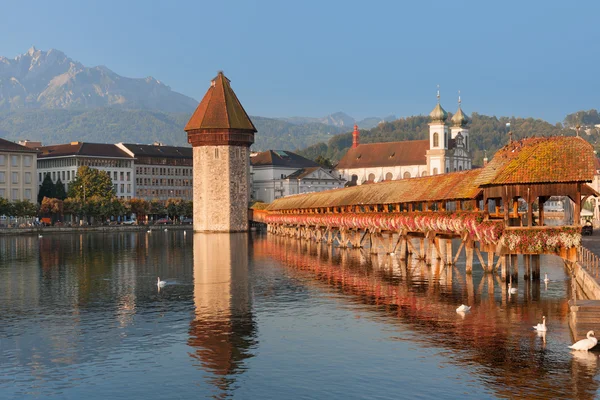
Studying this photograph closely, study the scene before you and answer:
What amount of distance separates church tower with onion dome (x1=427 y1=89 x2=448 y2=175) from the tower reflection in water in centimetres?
13366

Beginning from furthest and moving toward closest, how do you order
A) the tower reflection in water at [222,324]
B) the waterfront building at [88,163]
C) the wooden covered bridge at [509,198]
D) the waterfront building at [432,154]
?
1. the waterfront building at [432,154]
2. the waterfront building at [88,163]
3. the wooden covered bridge at [509,198]
4. the tower reflection in water at [222,324]

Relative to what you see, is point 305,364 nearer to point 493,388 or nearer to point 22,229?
point 493,388

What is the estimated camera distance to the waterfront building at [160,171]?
602 ft

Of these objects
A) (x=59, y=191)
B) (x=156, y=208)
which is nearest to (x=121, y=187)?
(x=156, y=208)

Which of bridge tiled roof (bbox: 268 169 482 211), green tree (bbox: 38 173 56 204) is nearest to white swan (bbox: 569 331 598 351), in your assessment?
bridge tiled roof (bbox: 268 169 482 211)

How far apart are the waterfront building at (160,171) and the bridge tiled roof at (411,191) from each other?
348 ft

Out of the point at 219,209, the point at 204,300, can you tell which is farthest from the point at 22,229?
the point at 204,300

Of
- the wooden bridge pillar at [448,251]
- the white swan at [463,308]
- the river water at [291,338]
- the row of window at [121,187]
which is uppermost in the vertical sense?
the row of window at [121,187]

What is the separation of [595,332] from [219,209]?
10198 centimetres

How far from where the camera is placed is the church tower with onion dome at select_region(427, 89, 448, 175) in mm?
183125

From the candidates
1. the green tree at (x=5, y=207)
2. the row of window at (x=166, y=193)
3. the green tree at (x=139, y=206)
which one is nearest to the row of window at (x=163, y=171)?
the row of window at (x=166, y=193)

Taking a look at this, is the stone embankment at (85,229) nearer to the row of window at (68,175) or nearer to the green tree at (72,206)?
the green tree at (72,206)

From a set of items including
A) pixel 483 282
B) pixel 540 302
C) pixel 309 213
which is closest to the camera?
pixel 540 302

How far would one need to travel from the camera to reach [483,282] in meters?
40.5
